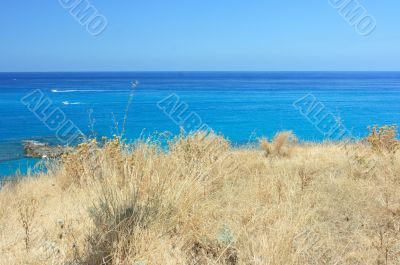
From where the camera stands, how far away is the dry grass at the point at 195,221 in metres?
3.42

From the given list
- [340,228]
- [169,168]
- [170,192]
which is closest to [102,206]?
[170,192]

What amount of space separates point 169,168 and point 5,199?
257cm

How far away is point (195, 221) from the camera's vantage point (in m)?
4.05

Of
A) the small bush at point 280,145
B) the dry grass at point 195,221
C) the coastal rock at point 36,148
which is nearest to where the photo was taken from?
the dry grass at point 195,221

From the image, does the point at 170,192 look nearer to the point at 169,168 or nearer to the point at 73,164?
the point at 169,168

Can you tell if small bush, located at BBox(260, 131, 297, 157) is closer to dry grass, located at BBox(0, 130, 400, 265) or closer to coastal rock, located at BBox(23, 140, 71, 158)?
dry grass, located at BBox(0, 130, 400, 265)

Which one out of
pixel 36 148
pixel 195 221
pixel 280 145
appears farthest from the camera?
pixel 36 148

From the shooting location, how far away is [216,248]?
146 inches

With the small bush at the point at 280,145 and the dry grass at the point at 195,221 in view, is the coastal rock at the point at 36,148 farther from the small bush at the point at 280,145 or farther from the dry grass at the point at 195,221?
the dry grass at the point at 195,221

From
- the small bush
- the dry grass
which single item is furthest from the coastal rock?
the dry grass

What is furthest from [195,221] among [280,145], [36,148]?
[36,148]

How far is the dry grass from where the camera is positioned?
3.42 metres

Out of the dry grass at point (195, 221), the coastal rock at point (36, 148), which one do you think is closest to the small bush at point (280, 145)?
Result: the dry grass at point (195, 221)

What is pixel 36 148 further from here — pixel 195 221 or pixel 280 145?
pixel 195 221
